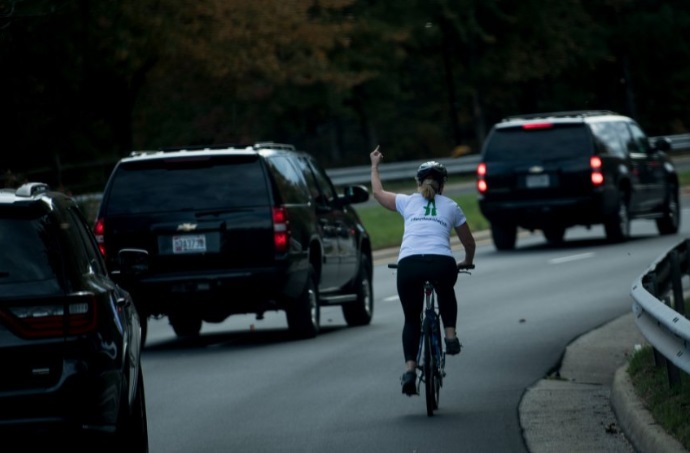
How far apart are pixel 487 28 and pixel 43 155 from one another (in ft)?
92.0

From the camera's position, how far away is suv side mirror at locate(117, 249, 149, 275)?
10.1 m

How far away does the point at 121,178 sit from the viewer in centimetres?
1644

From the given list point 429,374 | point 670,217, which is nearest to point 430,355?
point 429,374

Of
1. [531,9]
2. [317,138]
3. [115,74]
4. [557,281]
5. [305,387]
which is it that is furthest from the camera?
[317,138]

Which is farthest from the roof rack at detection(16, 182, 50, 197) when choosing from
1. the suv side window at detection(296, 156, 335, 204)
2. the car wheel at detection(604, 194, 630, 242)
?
the car wheel at detection(604, 194, 630, 242)

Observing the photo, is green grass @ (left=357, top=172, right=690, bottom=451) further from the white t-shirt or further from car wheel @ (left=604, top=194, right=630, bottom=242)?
car wheel @ (left=604, top=194, right=630, bottom=242)

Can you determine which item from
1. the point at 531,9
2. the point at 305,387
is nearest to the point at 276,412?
the point at 305,387

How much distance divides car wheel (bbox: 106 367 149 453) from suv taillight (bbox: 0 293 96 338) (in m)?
0.58

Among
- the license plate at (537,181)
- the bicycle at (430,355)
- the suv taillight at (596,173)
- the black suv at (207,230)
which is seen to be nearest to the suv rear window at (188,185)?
the black suv at (207,230)

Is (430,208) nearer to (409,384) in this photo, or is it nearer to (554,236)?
(409,384)

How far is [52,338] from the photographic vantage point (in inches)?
307

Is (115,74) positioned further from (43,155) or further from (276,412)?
(276,412)

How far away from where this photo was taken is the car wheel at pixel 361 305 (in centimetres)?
1858

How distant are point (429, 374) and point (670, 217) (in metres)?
20.0
